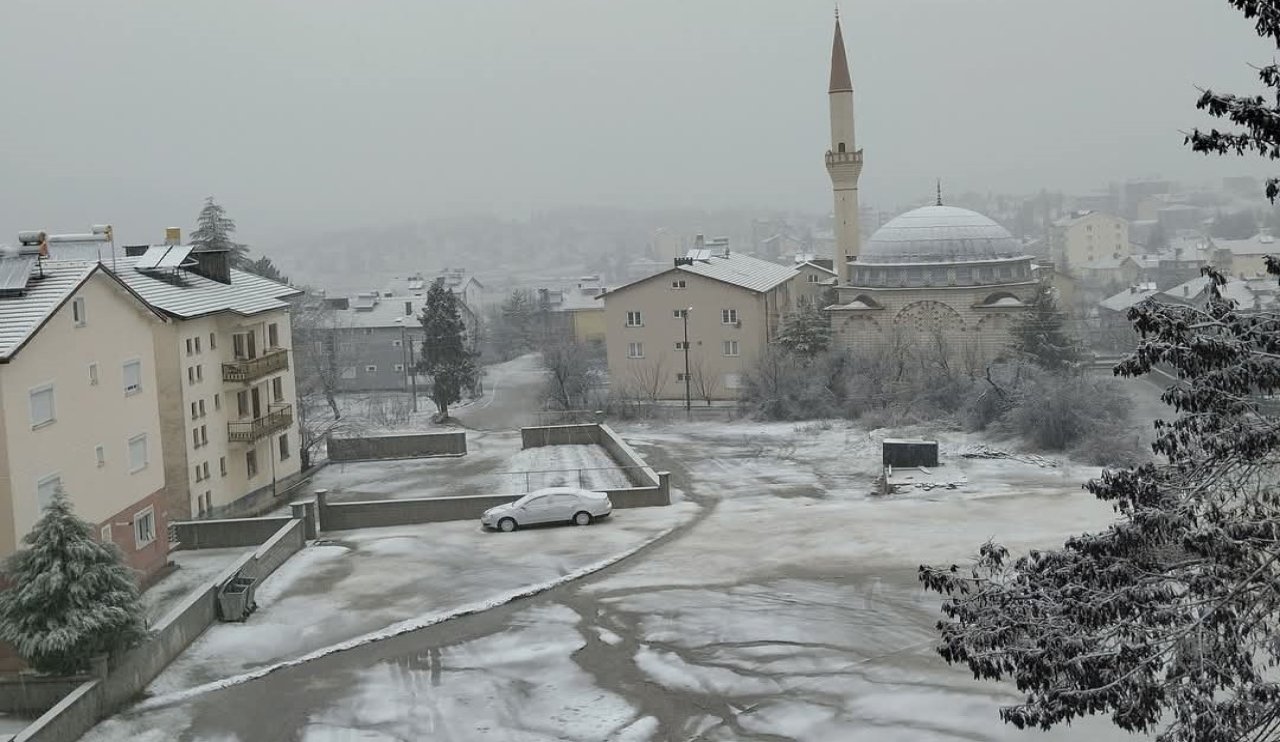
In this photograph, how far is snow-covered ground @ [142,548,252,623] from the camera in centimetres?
2733

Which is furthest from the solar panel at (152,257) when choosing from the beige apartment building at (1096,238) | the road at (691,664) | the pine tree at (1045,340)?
the beige apartment building at (1096,238)

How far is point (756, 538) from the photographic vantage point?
30.1 metres

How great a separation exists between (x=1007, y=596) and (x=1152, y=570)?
114 centimetres

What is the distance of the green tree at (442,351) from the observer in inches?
2719

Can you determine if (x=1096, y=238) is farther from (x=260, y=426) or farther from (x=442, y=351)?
(x=260, y=426)

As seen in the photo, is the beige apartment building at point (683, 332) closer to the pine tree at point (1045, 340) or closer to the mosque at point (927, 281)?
the mosque at point (927, 281)

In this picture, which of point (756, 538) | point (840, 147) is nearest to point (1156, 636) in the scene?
point (756, 538)

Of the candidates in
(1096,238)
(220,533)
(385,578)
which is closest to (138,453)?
(220,533)

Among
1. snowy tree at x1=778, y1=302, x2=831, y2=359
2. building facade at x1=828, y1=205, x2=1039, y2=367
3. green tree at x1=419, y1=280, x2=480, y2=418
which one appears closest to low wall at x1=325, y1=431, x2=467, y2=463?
green tree at x1=419, y1=280, x2=480, y2=418

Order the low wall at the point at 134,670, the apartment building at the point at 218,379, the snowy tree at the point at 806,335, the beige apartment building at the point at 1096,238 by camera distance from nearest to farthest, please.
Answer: the low wall at the point at 134,670 < the apartment building at the point at 218,379 < the snowy tree at the point at 806,335 < the beige apartment building at the point at 1096,238

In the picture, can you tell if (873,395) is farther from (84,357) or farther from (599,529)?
(84,357)

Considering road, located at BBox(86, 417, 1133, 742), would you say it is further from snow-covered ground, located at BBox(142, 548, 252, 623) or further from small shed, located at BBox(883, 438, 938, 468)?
small shed, located at BBox(883, 438, 938, 468)

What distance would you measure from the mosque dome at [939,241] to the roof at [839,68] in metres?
8.70

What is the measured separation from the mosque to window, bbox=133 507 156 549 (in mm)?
43897
